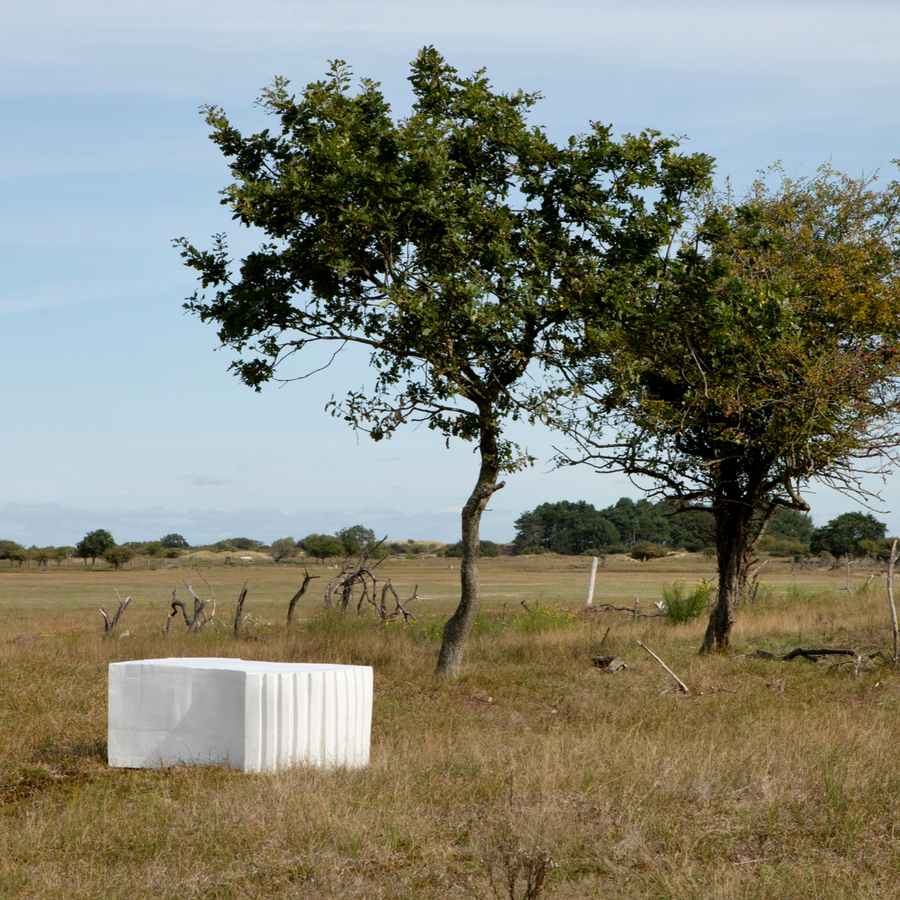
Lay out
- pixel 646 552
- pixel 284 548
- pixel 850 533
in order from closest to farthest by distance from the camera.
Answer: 1. pixel 850 533
2. pixel 646 552
3. pixel 284 548

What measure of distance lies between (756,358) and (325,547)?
106m

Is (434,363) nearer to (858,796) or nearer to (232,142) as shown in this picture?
(232,142)

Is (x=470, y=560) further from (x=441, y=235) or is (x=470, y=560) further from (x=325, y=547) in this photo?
(x=325, y=547)

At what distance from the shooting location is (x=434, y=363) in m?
13.8

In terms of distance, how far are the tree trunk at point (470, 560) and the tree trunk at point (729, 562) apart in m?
5.43

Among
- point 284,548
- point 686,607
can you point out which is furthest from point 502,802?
point 284,548

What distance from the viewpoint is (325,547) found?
11875 cm

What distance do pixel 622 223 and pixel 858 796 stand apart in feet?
32.6

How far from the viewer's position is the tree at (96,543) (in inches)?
4107

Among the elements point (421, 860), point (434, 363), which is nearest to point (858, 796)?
point (421, 860)

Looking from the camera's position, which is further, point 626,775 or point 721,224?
point 721,224

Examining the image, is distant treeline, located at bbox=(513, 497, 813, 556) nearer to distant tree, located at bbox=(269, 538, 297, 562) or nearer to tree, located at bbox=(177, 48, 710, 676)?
distant tree, located at bbox=(269, 538, 297, 562)

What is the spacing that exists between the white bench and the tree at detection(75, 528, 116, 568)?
10204 centimetres

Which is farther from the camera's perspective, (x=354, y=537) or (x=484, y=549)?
(x=484, y=549)
